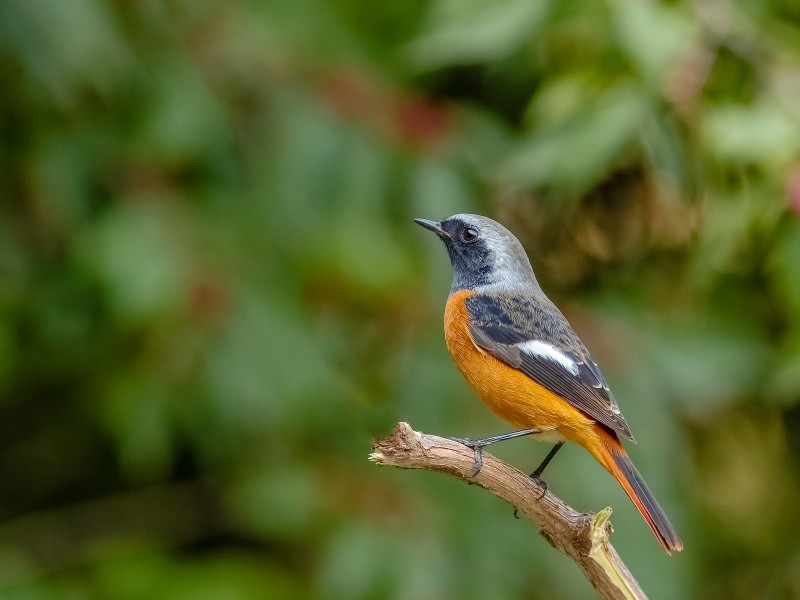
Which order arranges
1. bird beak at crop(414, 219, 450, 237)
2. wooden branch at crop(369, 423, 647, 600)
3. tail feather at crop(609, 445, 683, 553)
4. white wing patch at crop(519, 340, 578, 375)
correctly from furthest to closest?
bird beak at crop(414, 219, 450, 237) < white wing patch at crop(519, 340, 578, 375) < tail feather at crop(609, 445, 683, 553) < wooden branch at crop(369, 423, 647, 600)

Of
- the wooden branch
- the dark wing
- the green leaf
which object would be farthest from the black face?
the wooden branch

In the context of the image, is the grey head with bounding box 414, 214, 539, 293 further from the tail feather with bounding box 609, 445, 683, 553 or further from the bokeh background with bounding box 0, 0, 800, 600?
the tail feather with bounding box 609, 445, 683, 553

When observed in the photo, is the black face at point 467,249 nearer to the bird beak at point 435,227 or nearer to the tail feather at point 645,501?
the bird beak at point 435,227

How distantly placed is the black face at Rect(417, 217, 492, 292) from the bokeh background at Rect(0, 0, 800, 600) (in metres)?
0.42

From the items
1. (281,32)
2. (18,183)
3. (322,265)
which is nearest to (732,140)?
(322,265)

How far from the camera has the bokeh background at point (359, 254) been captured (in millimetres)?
4105

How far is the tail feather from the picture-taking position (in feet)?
9.87

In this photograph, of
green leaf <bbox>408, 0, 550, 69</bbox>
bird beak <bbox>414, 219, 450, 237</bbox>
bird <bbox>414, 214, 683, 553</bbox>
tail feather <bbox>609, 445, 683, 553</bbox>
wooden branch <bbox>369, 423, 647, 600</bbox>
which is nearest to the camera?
wooden branch <bbox>369, 423, 647, 600</bbox>

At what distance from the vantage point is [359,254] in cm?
486

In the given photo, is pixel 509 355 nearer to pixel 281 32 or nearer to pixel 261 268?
pixel 261 268

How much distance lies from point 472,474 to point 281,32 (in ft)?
9.45

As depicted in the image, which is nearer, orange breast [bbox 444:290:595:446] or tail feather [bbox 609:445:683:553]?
tail feather [bbox 609:445:683:553]

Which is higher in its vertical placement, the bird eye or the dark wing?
the bird eye

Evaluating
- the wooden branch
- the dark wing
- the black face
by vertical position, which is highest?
the black face
